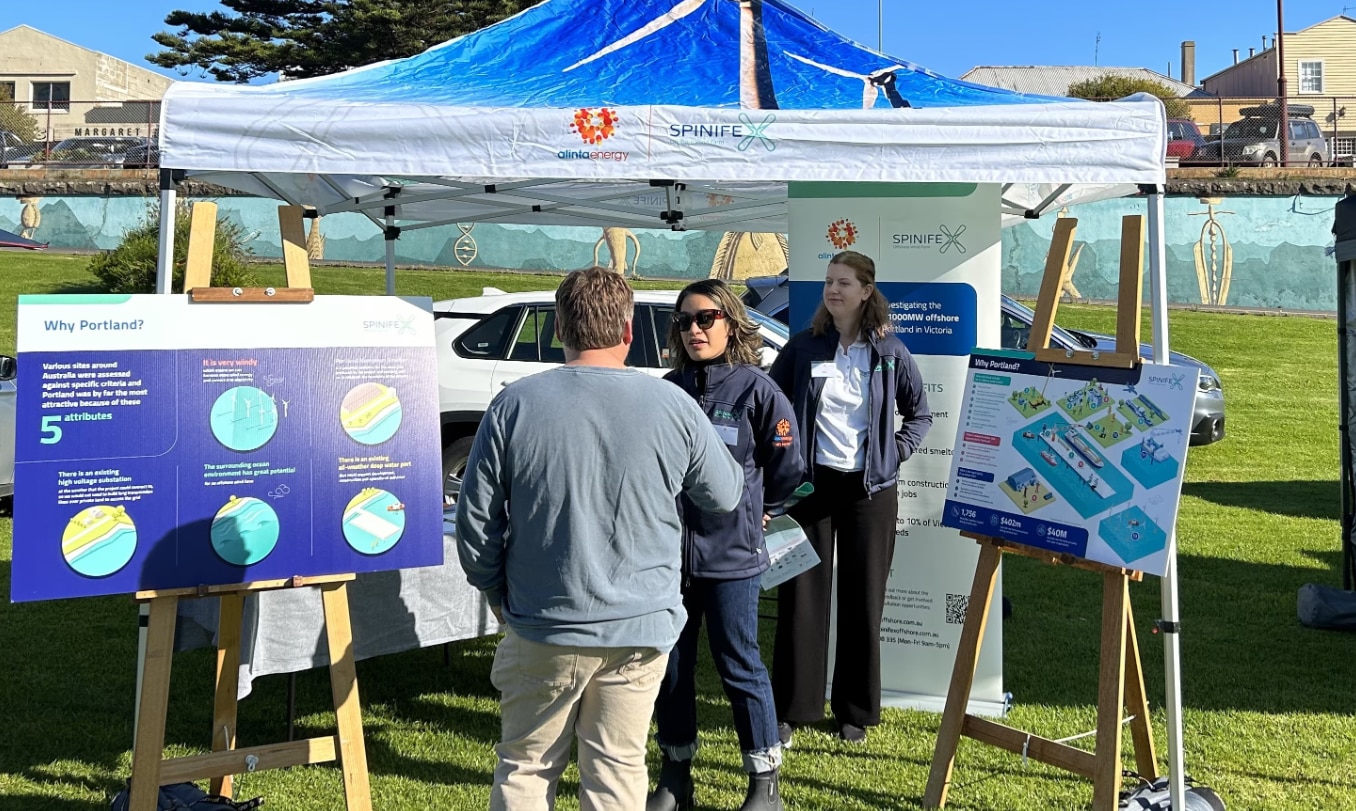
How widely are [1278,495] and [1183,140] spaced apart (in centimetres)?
1974

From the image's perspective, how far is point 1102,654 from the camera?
354 cm

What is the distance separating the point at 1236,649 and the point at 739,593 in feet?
10.7

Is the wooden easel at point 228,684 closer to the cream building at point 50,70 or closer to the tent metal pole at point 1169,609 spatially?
the tent metal pole at point 1169,609

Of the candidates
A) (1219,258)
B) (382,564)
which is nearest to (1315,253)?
(1219,258)

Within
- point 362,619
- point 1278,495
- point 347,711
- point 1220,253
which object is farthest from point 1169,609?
point 1220,253

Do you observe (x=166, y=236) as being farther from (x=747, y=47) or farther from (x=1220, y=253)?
(x=1220, y=253)

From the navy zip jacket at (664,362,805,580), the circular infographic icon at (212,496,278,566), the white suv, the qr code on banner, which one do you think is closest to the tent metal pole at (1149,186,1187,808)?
the navy zip jacket at (664,362,805,580)

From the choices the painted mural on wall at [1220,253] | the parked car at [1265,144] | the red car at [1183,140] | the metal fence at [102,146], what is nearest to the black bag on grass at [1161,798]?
the painted mural on wall at [1220,253]

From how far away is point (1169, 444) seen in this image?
3.45m

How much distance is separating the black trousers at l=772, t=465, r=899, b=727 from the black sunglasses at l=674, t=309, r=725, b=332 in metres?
0.98

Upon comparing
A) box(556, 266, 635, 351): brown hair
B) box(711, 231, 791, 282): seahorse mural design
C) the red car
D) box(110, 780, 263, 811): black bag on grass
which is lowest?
box(110, 780, 263, 811): black bag on grass

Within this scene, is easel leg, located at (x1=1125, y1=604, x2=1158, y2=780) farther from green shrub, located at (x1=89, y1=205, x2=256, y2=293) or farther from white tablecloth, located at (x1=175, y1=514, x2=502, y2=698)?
green shrub, located at (x1=89, y1=205, x2=256, y2=293)

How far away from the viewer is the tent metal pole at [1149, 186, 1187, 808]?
350 centimetres

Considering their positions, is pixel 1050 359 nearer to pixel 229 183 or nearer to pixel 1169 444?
pixel 1169 444
